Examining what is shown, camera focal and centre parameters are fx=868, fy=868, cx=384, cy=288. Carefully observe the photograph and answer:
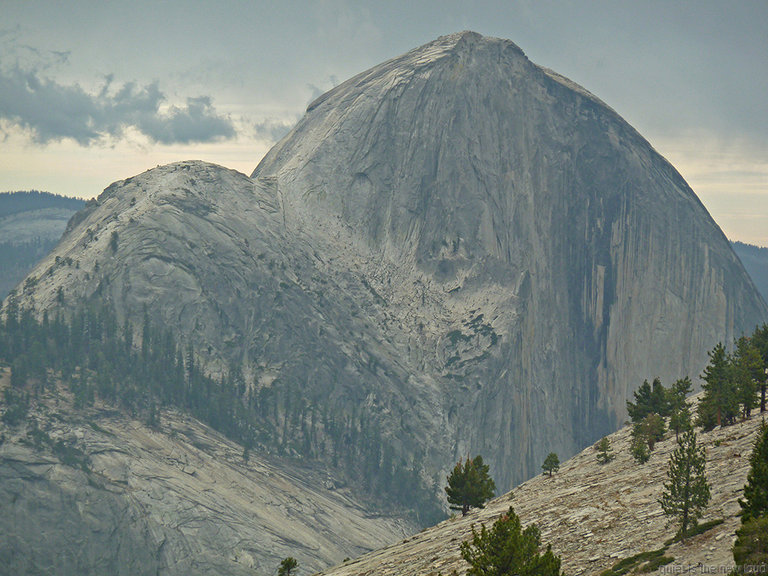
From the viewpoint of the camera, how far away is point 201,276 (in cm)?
19838

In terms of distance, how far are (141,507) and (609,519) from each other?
4079 inches

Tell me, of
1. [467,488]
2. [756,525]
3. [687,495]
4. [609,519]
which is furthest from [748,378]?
[756,525]

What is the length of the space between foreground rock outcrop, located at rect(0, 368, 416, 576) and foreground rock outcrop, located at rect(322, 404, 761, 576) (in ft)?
209

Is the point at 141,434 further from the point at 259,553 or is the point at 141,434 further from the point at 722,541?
the point at 722,541

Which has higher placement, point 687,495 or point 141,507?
point 141,507

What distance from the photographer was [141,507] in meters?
141

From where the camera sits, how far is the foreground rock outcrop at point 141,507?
13600 centimetres

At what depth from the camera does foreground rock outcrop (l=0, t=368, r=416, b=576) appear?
136000 mm

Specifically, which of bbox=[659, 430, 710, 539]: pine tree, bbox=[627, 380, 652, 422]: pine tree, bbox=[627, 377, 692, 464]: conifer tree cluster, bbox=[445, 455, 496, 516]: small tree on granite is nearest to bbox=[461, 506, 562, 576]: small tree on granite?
bbox=[659, 430, 710, 539]: pine tree

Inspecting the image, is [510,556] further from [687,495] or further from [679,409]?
[679,409]

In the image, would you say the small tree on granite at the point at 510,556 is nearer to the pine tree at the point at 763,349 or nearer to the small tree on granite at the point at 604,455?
the pine tree at the point at 763,349

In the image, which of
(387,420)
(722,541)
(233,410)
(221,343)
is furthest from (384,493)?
(722,541)

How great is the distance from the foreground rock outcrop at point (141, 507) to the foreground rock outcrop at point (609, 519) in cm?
6356

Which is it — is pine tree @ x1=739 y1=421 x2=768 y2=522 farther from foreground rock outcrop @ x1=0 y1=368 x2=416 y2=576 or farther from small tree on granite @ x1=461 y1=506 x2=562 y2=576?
foreground rock outcrop @ x1=0 y1=368 x2=416 y2=576
